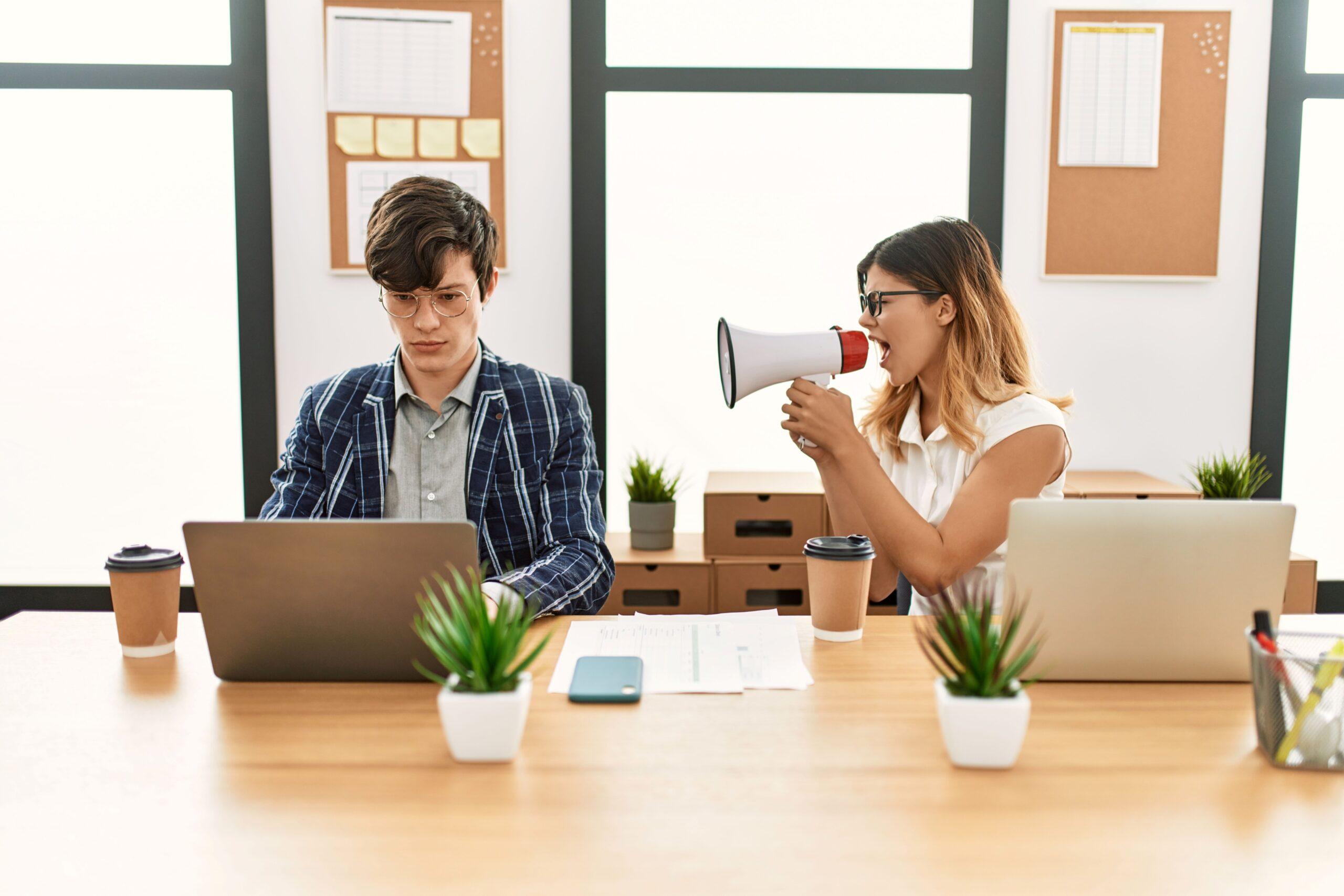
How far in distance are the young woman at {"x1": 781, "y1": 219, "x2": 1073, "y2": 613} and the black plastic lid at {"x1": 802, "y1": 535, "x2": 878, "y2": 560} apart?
0.32 meters

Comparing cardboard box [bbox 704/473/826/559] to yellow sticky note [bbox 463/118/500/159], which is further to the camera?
yellow sticky note [bbox 463/118/500/159]

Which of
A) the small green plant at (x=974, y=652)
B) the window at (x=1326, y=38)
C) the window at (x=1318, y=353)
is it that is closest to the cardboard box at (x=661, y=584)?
the small green plant at (x=974, y=652)

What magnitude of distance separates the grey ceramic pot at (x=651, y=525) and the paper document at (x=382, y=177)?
1104mm

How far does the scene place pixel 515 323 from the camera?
3238 millimetres

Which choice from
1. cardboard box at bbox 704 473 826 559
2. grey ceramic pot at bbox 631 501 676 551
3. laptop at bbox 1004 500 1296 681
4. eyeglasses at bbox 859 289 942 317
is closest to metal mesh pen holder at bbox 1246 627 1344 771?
laptop at bbox 1004 500 1296 681

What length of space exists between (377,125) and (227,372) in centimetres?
95

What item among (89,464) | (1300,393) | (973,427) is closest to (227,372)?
A: (89,464)

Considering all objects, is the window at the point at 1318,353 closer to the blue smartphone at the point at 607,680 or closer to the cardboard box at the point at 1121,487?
the cardboard box at the point at 1121,487

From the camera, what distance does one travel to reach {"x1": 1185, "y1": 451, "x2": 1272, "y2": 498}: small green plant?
293 centimetres

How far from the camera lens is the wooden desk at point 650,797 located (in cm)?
82

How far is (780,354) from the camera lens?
1766mm

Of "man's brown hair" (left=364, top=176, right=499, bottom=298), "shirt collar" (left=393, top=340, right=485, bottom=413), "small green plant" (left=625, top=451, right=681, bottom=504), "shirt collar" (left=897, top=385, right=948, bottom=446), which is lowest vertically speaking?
"small green plant" (left=625, top=451, right=681, bottom=504)

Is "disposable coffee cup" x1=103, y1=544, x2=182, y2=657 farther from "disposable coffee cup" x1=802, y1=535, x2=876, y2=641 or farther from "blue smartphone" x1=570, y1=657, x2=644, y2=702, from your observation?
"disposable coffee cup" x1=802, y1=535, x2=876, y2=641

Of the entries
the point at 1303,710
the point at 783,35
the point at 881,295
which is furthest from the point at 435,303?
the point at 783,35
